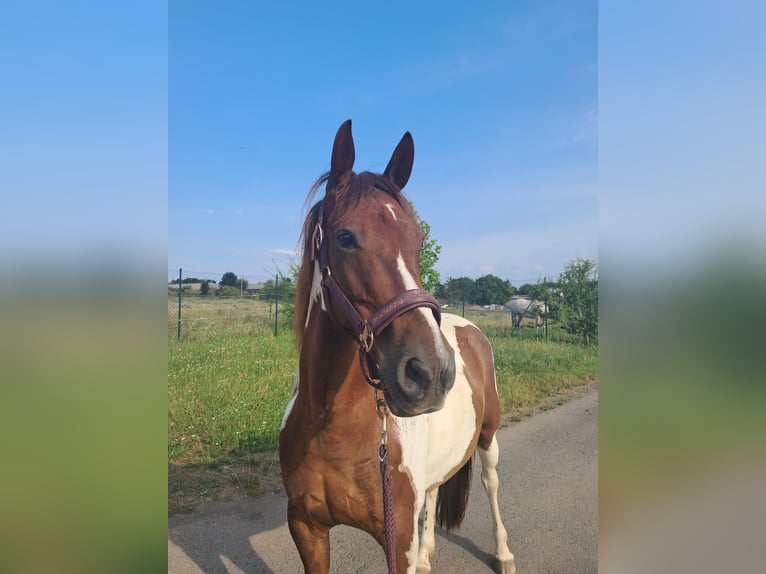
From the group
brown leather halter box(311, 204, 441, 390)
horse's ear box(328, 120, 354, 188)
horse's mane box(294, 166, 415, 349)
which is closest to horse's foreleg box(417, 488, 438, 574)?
horse's mane box(294, 166, 415, 349)

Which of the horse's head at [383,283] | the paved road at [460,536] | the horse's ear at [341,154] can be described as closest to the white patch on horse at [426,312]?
the horse's head at [383,283]

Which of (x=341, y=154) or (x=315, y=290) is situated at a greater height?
(x=341, y=154)

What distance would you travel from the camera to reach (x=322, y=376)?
1.83 metres

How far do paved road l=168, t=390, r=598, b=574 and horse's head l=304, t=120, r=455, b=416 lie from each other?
2.40 meters

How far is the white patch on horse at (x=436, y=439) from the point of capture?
1.99 metres

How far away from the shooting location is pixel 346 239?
1621mm

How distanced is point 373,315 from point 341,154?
2.57ft

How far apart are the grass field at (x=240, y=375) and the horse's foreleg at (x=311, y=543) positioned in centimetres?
98

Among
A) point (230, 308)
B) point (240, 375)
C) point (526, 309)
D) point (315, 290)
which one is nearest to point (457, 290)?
point (526, 309)

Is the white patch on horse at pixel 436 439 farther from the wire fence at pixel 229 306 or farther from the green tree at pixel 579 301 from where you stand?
the green tree at pixel 579 301

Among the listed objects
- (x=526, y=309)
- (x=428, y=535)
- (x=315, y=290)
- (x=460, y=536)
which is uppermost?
(x=315, y=290)

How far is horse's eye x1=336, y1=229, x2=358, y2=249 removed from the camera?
5.26ft

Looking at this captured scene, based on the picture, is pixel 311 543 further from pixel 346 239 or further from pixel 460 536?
pixel 460 536
